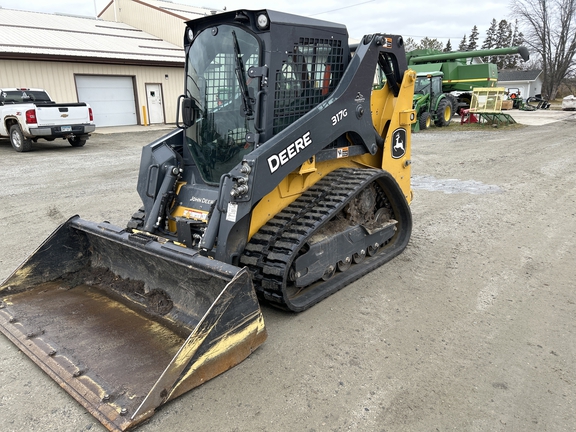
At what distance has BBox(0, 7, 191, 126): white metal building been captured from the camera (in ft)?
58.0

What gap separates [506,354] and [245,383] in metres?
1.88

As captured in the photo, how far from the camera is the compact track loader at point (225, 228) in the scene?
3.02m

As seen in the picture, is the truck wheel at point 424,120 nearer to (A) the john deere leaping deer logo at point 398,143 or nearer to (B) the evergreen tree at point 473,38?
(A) the john deere leaping deer logo at point 398,143

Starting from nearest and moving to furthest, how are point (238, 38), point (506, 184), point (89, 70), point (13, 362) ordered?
point (13, 362), point (238, 38), point (506, 184), point (89, 70)

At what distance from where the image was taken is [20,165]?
36.7 ft

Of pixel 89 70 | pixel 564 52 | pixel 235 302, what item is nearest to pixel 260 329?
pixel 235 302

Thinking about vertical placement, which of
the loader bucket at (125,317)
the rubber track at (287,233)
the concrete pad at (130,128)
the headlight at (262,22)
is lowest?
the concrete pad at (130,128)

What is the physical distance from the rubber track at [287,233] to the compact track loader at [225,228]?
0.01 metres

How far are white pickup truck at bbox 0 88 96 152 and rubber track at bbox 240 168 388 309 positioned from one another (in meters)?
11.3

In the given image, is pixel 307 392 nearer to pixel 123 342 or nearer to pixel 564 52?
pixel 123 342

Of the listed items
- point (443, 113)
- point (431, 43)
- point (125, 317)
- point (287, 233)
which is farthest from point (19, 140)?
point (431, 43)

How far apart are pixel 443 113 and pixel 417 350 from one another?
17.8 m

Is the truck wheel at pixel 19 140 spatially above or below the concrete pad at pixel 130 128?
above

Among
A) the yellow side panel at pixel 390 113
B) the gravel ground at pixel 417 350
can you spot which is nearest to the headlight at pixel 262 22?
the yellow side panel at pixel 390 113
